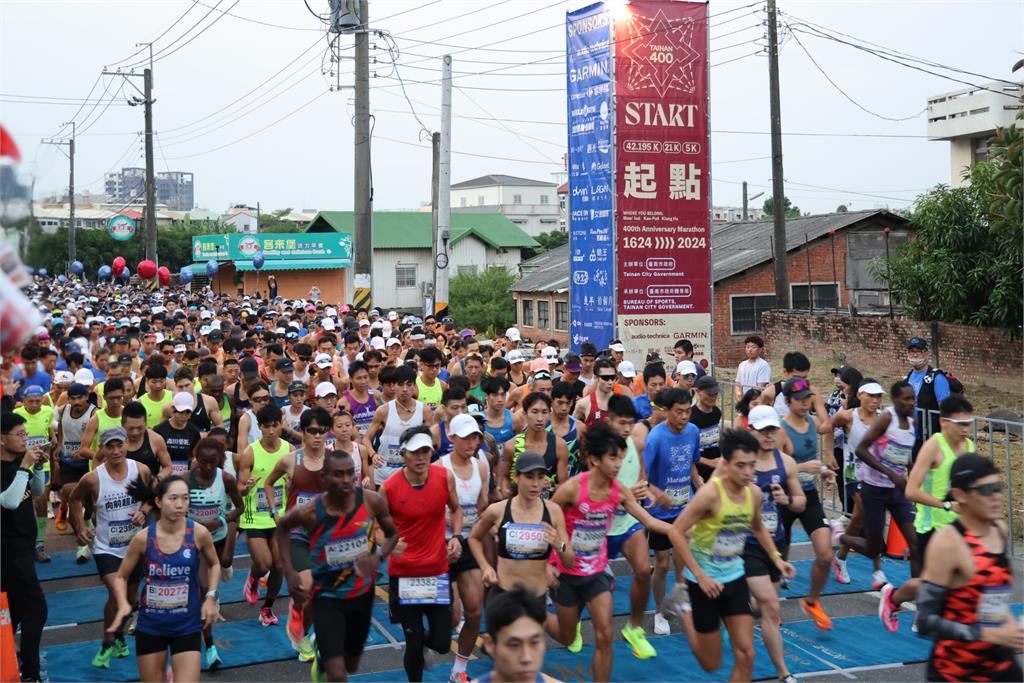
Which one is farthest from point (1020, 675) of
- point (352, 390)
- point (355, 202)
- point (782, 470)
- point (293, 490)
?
point (355, 202)

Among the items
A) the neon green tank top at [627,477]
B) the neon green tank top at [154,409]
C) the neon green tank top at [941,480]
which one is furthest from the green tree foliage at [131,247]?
the neon green tank top at [941,480]

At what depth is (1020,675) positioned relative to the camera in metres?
5.00

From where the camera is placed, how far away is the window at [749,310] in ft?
105

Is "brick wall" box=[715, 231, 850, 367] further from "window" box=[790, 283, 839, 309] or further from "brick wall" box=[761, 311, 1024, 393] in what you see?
"brick wall" box=[761, 311, 1024, 393]

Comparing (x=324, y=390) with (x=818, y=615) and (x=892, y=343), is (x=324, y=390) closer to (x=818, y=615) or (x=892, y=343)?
(x=818, y=615)

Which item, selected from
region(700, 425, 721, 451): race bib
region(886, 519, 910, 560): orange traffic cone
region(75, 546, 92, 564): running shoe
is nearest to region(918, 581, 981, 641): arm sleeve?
region(700, 425, 721, 451): race bib

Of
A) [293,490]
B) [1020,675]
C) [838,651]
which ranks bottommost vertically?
[838,651]

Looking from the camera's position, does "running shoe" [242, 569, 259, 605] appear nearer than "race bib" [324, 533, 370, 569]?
No

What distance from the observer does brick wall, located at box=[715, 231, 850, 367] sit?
31.6m

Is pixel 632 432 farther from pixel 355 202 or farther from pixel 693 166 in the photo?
pixel 355 202

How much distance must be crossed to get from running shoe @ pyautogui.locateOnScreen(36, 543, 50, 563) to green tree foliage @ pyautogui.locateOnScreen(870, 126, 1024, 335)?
17.8 metres

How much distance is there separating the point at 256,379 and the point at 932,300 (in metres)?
18.9

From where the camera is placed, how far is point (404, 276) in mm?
56469

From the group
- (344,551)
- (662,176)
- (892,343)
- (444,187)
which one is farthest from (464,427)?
(892,343)
